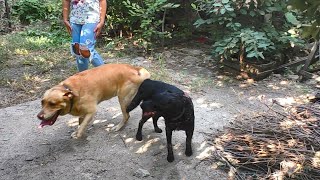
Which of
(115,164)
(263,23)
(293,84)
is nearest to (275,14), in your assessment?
(263,23)

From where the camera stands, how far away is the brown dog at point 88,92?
374 cm

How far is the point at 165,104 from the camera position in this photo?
3.67m

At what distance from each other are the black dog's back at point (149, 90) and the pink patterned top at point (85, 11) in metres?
1.47

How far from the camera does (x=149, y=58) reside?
751 centimetres

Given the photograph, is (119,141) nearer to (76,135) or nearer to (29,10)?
(76,135)

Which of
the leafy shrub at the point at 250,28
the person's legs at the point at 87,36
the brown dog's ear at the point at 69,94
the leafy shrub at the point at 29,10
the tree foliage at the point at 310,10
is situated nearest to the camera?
the tree foliage at the point at 310,10

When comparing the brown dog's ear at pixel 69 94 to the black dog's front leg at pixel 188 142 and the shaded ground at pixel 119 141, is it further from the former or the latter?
the black dog's front leg at pixel 188 142

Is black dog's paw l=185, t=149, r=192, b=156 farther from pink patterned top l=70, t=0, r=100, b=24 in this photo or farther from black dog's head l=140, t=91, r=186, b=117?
pink patterned top l=70, t=0, r=100, b=24

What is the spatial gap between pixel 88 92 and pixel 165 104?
3.09 feet

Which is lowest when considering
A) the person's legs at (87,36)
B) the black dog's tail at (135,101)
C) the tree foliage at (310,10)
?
Result: the black dog's tail at (135,101)

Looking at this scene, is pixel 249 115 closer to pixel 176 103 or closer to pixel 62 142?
pixel 176 103

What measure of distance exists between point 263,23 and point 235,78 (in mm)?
1051

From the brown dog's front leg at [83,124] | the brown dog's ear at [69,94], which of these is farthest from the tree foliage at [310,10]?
the brown dog's front leg at [83,124]

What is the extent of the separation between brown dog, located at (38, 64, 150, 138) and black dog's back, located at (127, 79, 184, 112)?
0.69ft
